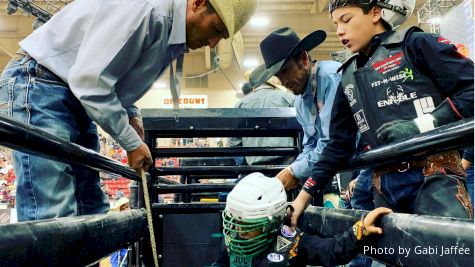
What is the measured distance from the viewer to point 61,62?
1.58m

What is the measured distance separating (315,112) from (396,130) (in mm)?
1013

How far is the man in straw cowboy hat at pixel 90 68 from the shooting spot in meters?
1.45

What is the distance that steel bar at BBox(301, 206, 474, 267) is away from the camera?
0.90 m

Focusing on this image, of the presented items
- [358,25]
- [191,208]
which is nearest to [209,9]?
[358,25]

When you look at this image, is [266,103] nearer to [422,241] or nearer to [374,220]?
[374,220]

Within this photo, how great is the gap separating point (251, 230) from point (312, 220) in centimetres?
28

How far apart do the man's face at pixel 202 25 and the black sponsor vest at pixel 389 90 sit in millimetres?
565

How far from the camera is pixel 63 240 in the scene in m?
1.08

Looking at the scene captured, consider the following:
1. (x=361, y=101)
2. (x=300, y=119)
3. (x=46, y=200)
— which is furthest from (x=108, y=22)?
(x=300, y=119)

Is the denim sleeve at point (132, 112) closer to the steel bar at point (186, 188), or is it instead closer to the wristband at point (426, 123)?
the steel bar at point (186, 188)

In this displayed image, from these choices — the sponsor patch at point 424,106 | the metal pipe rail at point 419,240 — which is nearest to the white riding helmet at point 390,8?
the sponsor patch at point 424,106

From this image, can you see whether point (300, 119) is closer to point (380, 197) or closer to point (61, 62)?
point (380, 197)

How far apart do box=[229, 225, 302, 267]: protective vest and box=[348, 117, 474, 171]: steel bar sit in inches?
26.4

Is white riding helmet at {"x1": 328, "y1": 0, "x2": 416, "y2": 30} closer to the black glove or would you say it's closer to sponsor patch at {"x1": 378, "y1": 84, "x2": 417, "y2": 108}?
sponsor patch at {"x1": 378, "y1": 84, "x2": 417, "y2": 108}
